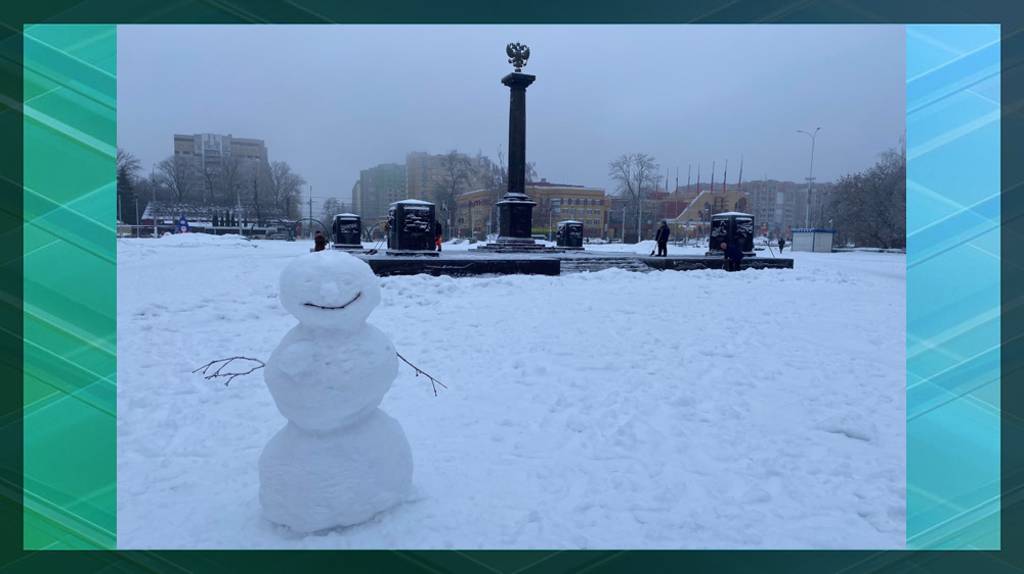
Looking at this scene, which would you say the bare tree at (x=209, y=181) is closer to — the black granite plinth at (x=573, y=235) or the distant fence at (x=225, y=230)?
the distant fence at (x=225, y=230)

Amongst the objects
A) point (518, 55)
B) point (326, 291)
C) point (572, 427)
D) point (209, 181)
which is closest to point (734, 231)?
point (518, 55)

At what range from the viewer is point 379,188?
4762 cm

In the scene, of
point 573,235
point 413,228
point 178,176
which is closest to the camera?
point 413,228

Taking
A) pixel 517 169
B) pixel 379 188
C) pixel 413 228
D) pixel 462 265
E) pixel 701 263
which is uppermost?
pixel 379 188

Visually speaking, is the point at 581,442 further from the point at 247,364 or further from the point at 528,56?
the point at 528,56

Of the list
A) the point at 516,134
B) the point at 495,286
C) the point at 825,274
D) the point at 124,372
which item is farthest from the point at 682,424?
the point at 516,134

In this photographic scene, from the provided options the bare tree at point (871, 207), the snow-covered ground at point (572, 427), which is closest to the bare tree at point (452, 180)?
the bare tree at point (871, 207)

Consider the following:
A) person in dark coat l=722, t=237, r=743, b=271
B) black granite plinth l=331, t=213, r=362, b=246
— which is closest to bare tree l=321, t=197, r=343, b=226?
black granite plinth l=331, t=213, r=362, b=246

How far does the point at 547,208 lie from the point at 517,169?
105 ft

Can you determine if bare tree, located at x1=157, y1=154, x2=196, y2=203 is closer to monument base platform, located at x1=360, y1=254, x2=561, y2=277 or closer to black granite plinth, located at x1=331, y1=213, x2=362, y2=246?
black granite plinth, located at x1=331, y1=213, x2=362, y2=246

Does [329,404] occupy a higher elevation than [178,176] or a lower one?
lower

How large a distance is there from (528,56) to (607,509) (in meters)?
15.7

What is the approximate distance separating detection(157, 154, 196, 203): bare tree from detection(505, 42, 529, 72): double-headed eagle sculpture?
2423 centimetres

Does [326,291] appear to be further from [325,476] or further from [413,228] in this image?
[413,228]
